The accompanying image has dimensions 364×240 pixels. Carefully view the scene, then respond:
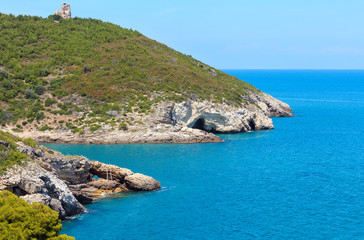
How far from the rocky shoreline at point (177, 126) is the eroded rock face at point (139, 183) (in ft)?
86.4

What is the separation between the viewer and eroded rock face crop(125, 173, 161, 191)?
4612cm

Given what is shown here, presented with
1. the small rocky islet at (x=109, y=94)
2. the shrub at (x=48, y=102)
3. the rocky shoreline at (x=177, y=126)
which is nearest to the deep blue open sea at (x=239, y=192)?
the rocky shoreline at (x=177, y=126)

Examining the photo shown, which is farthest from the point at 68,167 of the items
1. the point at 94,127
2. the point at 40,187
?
the point at 94,127

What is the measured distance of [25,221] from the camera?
26.5 metres

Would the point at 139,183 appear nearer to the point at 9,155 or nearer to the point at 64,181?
the point at 64,181

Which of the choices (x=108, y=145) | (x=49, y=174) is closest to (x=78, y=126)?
(x=108, y=145)

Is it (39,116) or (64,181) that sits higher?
(39,116)

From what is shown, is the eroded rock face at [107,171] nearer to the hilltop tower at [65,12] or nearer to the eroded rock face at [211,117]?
the eroded rock face at [211,117]

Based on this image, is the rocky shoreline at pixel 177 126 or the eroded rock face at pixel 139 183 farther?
the rocky shoreline at pixel 177 126

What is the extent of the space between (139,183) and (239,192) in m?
10.7

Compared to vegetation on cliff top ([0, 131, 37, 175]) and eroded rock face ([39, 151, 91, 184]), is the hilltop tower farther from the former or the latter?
vegetation on cliff top ([0, 131, 37, 175])

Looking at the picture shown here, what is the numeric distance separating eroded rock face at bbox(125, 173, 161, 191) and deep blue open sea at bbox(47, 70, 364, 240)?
93 centimetres

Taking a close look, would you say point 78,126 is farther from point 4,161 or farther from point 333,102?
point 333,102

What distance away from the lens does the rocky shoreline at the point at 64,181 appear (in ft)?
114
